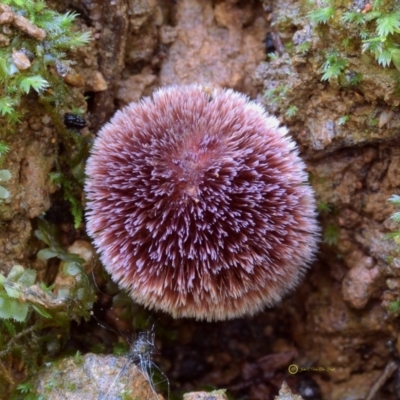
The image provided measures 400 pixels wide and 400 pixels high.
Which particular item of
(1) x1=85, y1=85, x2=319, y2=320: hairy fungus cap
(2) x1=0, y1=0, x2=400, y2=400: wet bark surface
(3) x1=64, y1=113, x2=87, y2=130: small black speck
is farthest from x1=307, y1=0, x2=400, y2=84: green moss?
(3) x1=64, y1=113, x2=87, y2=130: small black speck

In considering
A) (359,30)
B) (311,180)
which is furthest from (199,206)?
(359,30)

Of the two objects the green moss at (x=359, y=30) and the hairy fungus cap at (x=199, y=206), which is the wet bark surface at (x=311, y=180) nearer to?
the green moss at (x=359, y=30)

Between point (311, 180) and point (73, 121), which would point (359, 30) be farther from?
point (73, 121)

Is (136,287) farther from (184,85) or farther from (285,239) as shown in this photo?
(184,85)

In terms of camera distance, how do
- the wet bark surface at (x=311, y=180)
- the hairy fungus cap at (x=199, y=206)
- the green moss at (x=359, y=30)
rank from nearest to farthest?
the green moss at (x=359, y=30) < the hairy fungus cap at (x=199, y=206) < the wet bark surface at (x=311, y=180)

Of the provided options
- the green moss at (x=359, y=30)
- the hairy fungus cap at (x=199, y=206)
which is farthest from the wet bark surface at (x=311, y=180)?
the hairy fungus cap at (x=199, y=206)

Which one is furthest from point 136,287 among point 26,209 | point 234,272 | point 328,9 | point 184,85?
point 328,9

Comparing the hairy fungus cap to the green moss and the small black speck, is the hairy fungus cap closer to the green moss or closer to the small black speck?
the small black speck

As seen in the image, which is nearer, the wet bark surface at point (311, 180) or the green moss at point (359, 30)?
the green moss at point (359, 30)

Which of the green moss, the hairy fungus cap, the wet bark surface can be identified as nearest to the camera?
the green moss
